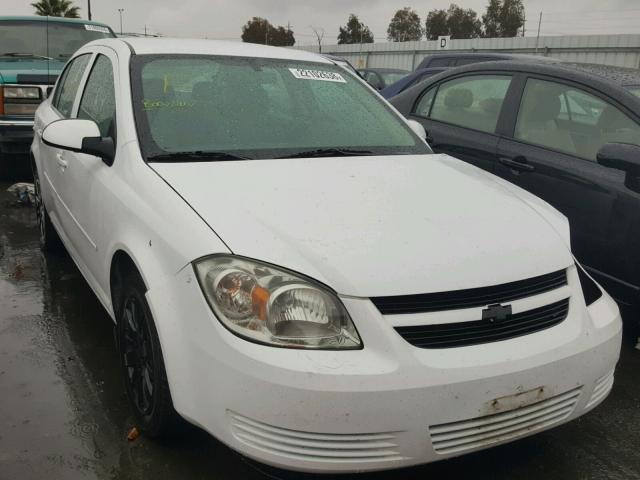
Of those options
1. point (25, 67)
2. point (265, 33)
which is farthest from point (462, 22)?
point (25, 67)

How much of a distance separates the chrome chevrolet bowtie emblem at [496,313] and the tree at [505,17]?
7728cm

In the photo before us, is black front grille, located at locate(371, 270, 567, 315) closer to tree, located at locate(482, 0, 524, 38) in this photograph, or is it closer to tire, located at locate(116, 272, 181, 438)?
tire, located at locate(116, 272, 181, 438)

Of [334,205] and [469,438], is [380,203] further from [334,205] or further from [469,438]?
[469,438]

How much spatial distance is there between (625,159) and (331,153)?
1536 millimetres

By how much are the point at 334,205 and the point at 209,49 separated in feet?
5.01

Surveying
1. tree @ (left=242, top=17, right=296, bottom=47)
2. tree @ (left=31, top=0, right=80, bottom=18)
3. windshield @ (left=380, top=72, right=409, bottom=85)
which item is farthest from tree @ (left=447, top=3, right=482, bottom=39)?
windshield @ (left=380, top=72, right=409, bottom=85)

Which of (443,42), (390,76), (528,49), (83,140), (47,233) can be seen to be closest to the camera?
(83,140)

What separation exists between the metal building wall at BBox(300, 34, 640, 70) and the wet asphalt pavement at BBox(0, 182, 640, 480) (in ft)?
46.9

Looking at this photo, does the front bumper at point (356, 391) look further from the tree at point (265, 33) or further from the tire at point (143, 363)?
the tree at point (265, 33)

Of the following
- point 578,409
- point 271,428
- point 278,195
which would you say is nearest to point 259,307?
point 271,428

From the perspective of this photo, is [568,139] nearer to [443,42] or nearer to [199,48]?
[199,48]

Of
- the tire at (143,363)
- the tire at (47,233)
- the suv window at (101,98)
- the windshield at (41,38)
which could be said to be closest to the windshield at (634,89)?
the suv window at (101,98)

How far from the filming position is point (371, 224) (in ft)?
7.42

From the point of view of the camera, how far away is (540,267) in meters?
2.24
